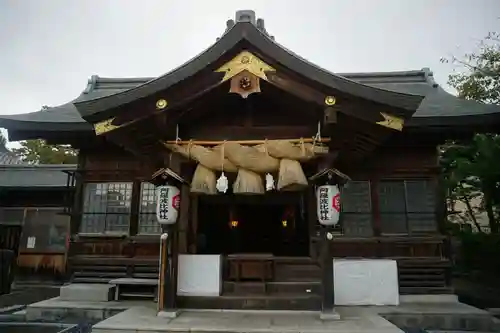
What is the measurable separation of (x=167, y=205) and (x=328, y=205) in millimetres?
2911

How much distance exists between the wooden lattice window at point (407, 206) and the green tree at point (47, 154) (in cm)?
2477

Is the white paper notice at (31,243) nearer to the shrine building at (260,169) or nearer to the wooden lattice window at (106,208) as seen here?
the shrine building at (260,169)

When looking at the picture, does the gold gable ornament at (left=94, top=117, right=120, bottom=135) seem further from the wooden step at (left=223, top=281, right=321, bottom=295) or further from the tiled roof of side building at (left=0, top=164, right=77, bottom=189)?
the tiled roof of side building at (left=0, top=164, right=77, bottom=189)

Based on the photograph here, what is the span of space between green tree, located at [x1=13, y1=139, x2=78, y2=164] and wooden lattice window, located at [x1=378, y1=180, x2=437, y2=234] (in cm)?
2477

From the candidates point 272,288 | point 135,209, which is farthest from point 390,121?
point 135,209

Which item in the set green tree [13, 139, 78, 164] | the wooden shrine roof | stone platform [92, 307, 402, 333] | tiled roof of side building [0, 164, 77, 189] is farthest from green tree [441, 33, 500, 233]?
green tree [13, 139, 78, 164]

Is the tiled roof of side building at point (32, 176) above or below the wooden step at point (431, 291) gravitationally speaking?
above

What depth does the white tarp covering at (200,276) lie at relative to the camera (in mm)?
7043

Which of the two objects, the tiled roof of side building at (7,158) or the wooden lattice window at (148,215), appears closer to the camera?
the wooden lattice window at (148,215)

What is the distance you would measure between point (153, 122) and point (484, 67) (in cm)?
1815

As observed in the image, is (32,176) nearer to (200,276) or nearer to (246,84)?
(200,276)

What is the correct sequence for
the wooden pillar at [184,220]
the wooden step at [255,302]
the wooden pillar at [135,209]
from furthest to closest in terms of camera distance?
the wooden pillar at [135,209], the wooden pillar at [184,220], the wooden step at [255,302]

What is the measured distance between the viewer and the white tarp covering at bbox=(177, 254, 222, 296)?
704 cm

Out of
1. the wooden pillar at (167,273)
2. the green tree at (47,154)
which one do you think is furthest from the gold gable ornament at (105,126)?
the green tree at (47,154)
